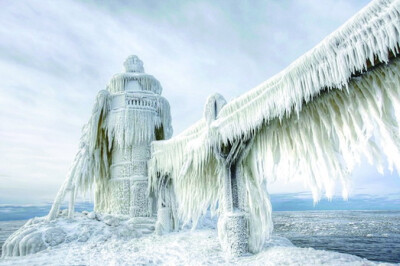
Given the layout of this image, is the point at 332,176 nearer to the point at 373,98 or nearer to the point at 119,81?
the point at 373,98

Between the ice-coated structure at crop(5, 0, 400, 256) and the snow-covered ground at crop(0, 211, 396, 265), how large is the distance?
1.94 feet

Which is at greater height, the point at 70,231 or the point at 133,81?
the point at 133,81

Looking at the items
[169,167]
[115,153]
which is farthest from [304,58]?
[115,153]

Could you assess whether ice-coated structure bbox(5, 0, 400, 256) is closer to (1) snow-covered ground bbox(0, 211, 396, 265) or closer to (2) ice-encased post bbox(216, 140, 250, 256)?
(2) ice-encased post bbox(216, 140, 250, 256)

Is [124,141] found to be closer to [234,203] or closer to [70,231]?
[70,231]

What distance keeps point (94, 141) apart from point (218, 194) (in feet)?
21.5

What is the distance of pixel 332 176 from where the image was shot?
4383 millimetres

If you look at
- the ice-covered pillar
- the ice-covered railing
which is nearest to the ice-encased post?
the ice-covered pillar

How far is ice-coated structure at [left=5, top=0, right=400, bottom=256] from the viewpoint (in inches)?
141

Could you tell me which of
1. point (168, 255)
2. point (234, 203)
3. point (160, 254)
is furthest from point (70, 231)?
point (234, 203)

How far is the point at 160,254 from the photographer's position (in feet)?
22.9

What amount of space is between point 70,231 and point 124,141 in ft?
14.6

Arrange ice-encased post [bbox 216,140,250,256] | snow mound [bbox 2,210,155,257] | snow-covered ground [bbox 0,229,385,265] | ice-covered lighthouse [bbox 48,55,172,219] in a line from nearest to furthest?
snow-covered ground [bbox 0,229,385,265] → ice-encased post [bbox 216,140,250,256] → snow mound [bbox 2,210,155,257] → ice-covered lighthouse [bbox 48,55,172,219]

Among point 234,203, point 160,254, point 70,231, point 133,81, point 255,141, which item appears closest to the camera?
point 255,141
